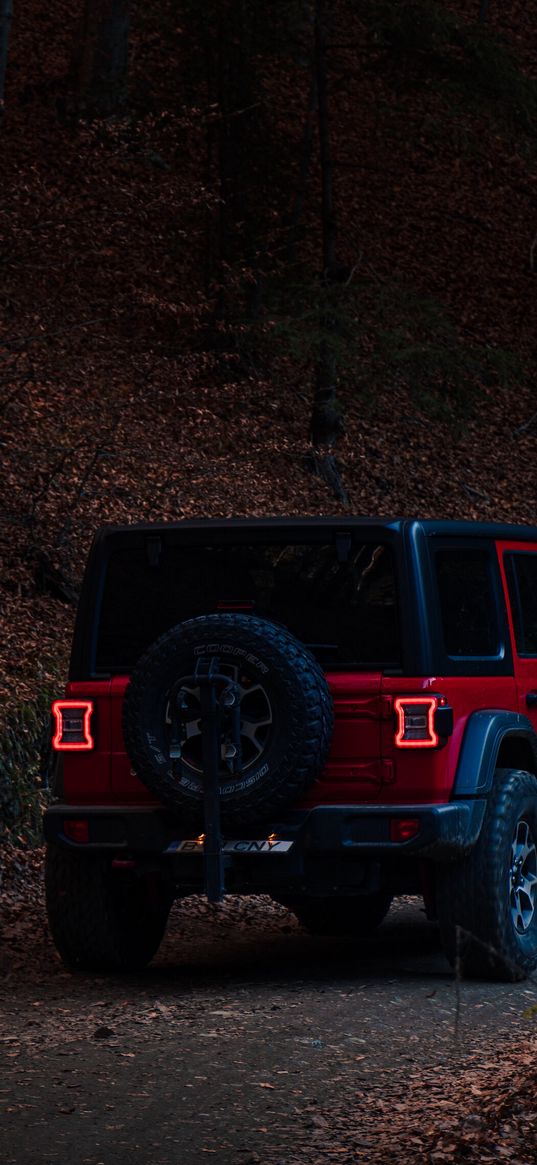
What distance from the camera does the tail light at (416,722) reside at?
7555 mm

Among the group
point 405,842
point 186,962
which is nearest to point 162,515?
point 186,962

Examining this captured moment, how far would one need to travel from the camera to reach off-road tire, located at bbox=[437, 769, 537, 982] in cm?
777

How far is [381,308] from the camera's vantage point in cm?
2033

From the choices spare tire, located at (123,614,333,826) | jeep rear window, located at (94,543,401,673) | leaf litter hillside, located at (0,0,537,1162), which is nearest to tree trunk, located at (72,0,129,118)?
leaf litter hillside, located at (0,0,537,1162)

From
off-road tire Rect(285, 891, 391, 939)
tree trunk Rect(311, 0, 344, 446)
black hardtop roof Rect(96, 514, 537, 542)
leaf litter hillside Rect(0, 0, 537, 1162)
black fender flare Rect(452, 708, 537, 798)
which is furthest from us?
tree trunk Rect(311, 0, 344, 446)

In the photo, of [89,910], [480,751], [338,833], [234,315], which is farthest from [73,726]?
[234,315]

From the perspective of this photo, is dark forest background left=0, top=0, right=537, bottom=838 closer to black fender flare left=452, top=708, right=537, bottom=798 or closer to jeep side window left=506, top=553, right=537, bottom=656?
jeep side window left=506, top=553, right=537, bottom=656

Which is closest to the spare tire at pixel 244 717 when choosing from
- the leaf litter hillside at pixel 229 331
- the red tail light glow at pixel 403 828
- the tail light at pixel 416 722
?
the tail light at pixel 416 722

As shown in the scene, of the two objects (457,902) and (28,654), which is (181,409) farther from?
(457,902)

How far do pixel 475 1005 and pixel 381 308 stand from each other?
1392cm

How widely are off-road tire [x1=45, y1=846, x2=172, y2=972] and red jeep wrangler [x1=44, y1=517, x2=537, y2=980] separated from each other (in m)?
0.01

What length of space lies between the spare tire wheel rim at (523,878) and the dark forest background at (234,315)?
6.05 meters

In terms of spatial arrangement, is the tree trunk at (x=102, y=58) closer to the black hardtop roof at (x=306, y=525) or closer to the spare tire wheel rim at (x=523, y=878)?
the black hardtop roof at (x=306, y=525)

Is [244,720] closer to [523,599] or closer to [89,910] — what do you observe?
[89,910]
